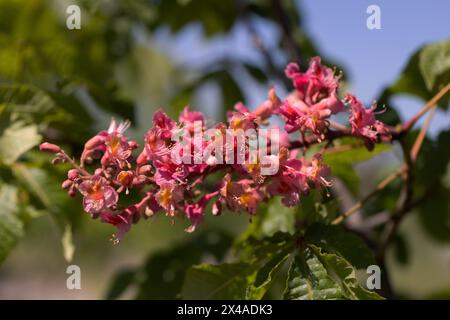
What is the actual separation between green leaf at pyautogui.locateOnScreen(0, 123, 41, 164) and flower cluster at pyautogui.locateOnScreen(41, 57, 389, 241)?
1.67 ft

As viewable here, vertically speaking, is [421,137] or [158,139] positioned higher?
[421,137]

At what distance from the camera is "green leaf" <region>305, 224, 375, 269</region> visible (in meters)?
1.46

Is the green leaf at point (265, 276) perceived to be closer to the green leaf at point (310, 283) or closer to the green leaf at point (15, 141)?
the green leaf at point (310, 283)

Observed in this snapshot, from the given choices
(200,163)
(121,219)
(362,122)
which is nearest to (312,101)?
(362,122)

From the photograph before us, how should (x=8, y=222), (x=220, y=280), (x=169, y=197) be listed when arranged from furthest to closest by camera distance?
(x=8, y=222), (x=220, y=280), (x=169, y=197)

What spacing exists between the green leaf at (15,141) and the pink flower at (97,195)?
62 centimetres

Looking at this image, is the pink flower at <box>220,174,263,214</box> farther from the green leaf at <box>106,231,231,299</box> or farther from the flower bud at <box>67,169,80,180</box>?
the green leaf at <box>106,231,231,299</box>

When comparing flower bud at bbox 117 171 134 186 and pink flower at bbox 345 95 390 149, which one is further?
pink flower at bbox 345 95 390 149

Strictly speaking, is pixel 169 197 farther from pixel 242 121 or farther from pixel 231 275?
pixel 231 275

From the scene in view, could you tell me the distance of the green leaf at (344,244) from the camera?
1.46 metres

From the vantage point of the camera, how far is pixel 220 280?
1.59 m

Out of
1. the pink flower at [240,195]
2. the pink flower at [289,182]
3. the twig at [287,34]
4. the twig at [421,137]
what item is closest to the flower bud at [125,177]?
the pink flower at [240,195]

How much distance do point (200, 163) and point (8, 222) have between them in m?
0.80

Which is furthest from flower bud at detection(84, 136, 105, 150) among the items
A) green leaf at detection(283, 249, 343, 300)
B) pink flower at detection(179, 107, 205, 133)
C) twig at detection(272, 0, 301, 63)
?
twig at detection(272, 0, 301, 63)
